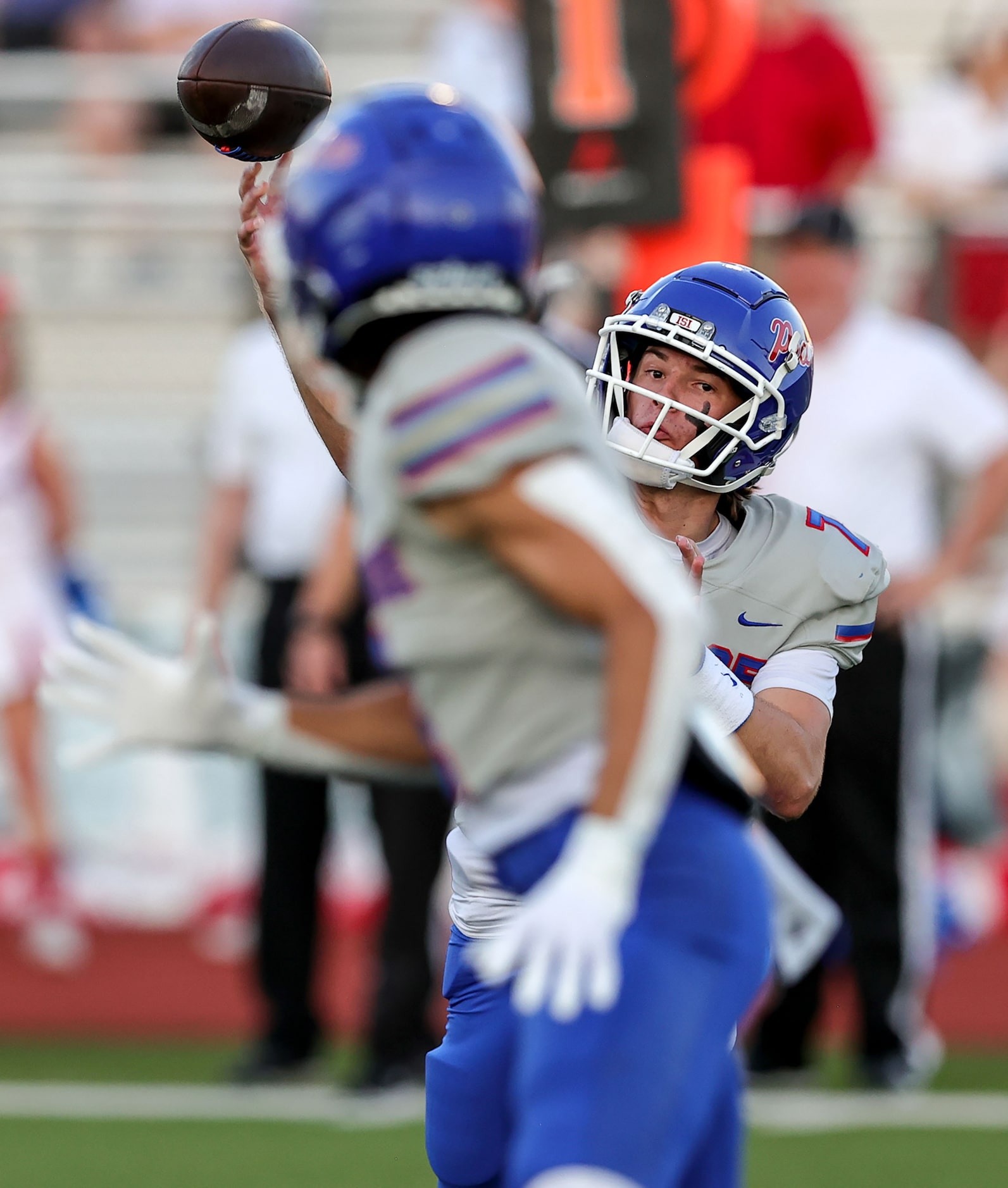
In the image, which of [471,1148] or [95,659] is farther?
[471,1148]

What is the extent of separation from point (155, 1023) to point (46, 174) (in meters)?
3.95

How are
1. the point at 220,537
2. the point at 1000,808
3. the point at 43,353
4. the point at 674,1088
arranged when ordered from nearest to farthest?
Result: 1. the point at 674,1088
2. the point at 220,537
3. the point at 1000,808
4. the point at 43,353

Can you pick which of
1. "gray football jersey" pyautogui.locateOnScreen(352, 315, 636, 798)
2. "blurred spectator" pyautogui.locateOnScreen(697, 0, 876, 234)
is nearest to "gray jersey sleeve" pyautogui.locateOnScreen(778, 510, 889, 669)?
"gray football jersey" pyautogui.locateOnScreen(352, 315, 636, 798)

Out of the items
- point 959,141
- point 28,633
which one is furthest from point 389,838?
point 959,141

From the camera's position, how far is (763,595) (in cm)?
280

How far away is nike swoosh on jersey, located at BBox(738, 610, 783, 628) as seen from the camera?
2.80m

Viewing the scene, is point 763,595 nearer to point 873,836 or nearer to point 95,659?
point 95,659

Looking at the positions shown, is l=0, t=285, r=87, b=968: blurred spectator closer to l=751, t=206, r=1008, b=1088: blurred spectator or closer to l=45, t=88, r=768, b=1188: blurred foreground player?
l=751, t=206, r=1008, b=1088: blurred spectator

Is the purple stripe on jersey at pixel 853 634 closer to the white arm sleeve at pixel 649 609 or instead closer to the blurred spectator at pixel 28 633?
the white arm sleeve at pixel 649 609

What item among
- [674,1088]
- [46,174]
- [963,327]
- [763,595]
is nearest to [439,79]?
[46,174]

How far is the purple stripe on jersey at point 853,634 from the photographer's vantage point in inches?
111

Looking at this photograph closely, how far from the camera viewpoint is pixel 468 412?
2.12 meters

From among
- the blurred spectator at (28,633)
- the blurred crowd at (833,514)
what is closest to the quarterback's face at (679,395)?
the blurred crowd at (833,514)

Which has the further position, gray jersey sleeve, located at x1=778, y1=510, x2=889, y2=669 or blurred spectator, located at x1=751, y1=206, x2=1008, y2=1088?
blurred spectator, located at x1=751, y1=206, x2=1008, y2=1088
